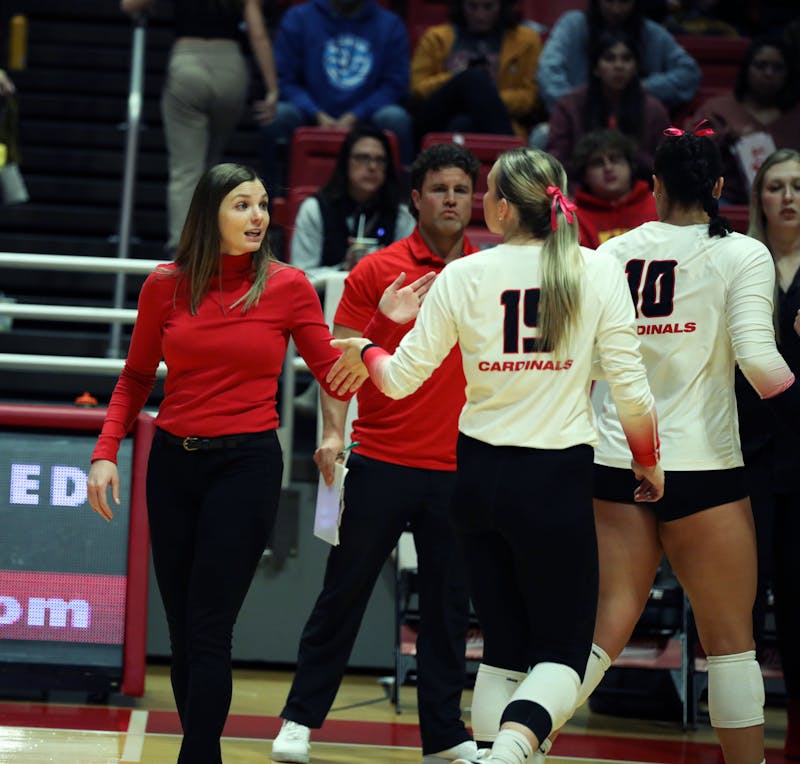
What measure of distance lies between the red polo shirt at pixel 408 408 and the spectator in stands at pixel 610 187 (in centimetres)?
196

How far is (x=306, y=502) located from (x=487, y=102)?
2957 millimetres

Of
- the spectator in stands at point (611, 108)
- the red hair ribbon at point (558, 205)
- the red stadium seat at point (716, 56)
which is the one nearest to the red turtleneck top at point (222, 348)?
the red hair ribbon at point (558, 205)

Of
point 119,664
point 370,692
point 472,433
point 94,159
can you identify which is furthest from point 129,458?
point 94,159

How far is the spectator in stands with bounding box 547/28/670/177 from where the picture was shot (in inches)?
297

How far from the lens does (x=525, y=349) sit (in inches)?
134

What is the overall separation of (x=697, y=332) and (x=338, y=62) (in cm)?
475

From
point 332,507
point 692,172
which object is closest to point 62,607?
point 332,507

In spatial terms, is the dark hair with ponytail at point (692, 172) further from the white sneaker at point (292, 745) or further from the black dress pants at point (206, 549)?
the white sneaker at point (292, 745)

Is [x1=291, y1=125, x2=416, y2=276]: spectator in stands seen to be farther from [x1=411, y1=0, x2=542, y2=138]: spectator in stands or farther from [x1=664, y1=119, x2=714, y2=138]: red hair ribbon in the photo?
[x1=664, y1=119, x2=714, y2=138]: red hair ribbon

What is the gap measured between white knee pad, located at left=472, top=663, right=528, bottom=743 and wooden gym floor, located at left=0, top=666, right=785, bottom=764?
45.8 inches

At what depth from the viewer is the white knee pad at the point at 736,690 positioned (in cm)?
388

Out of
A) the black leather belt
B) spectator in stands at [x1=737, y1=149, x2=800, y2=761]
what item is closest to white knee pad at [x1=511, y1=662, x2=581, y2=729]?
the black leather belt

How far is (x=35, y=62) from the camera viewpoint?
30.9 ft

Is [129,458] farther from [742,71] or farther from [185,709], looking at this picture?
[742,71]
